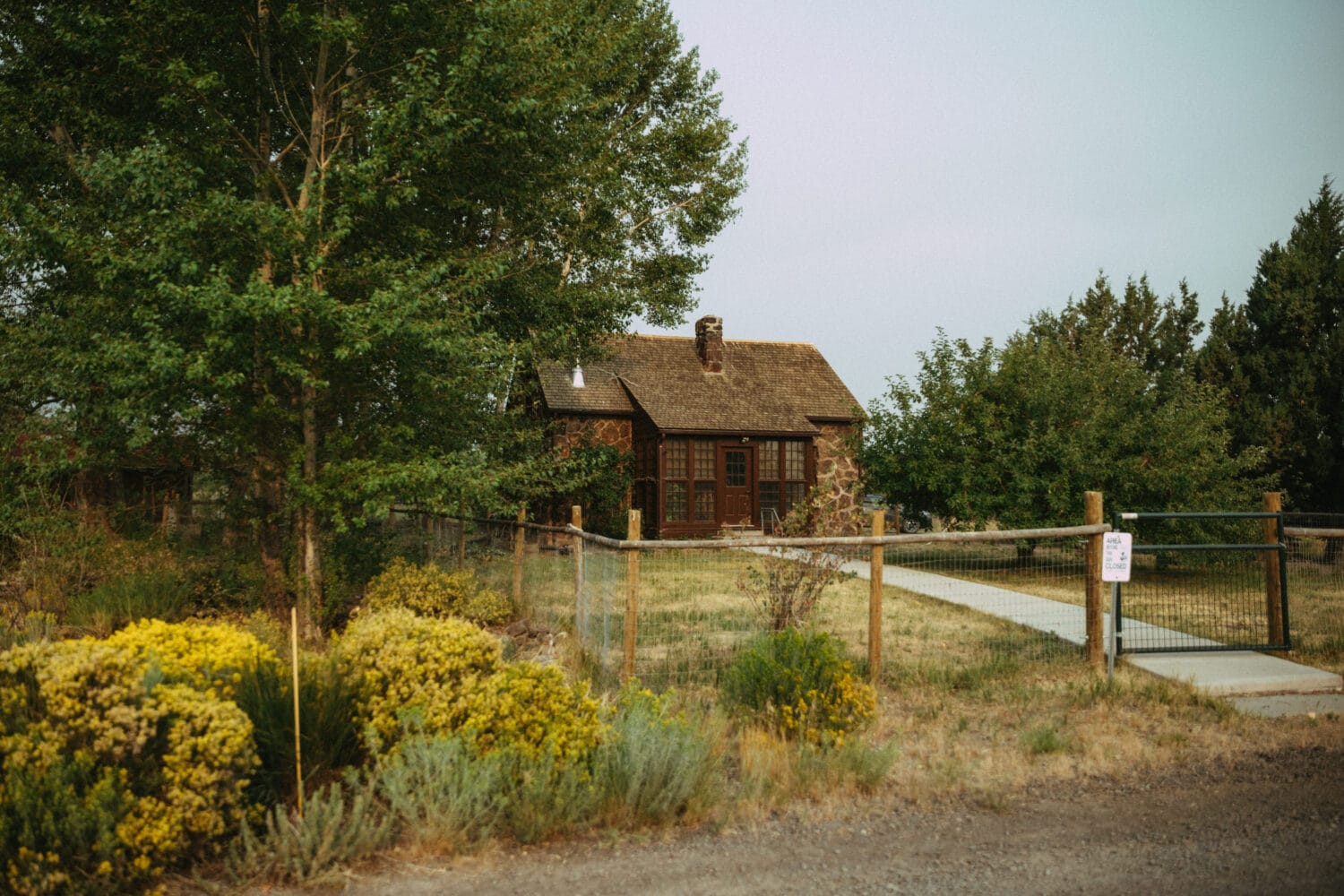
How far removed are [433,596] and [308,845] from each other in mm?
7008

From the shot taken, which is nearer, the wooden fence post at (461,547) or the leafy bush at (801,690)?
the leafy bush at (801,690)


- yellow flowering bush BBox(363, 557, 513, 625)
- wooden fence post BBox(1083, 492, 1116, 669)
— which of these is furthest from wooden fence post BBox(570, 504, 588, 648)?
wooden fence post BBox(1083, 492, 1116, 669)

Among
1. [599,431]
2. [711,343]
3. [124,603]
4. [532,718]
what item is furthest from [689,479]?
[532,718]

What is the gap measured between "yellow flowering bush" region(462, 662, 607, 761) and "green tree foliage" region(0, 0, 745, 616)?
4775 millimetres

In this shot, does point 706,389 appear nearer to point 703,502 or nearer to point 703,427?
point 703,427

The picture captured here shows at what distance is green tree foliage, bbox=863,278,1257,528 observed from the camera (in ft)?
56.1

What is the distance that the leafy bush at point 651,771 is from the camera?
5262mm

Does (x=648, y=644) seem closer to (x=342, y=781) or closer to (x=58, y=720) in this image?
(x=342, y=781)

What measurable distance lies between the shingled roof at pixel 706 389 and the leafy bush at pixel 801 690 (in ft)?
58.4

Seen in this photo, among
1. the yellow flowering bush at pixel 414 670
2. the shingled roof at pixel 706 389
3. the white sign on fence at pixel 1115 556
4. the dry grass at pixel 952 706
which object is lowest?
the dry grass at pixel 952 706

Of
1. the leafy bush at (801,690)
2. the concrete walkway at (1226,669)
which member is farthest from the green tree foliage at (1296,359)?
the leafy bush at (801,690)

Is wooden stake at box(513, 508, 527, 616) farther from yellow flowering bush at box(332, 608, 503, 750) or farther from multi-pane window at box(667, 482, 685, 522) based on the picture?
multi-pane window at box(667, 482, 685, 522)

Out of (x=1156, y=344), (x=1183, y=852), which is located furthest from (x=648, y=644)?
(x=1156, y=344)

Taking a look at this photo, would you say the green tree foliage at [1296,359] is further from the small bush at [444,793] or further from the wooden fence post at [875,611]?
the small bush at [444,793]
